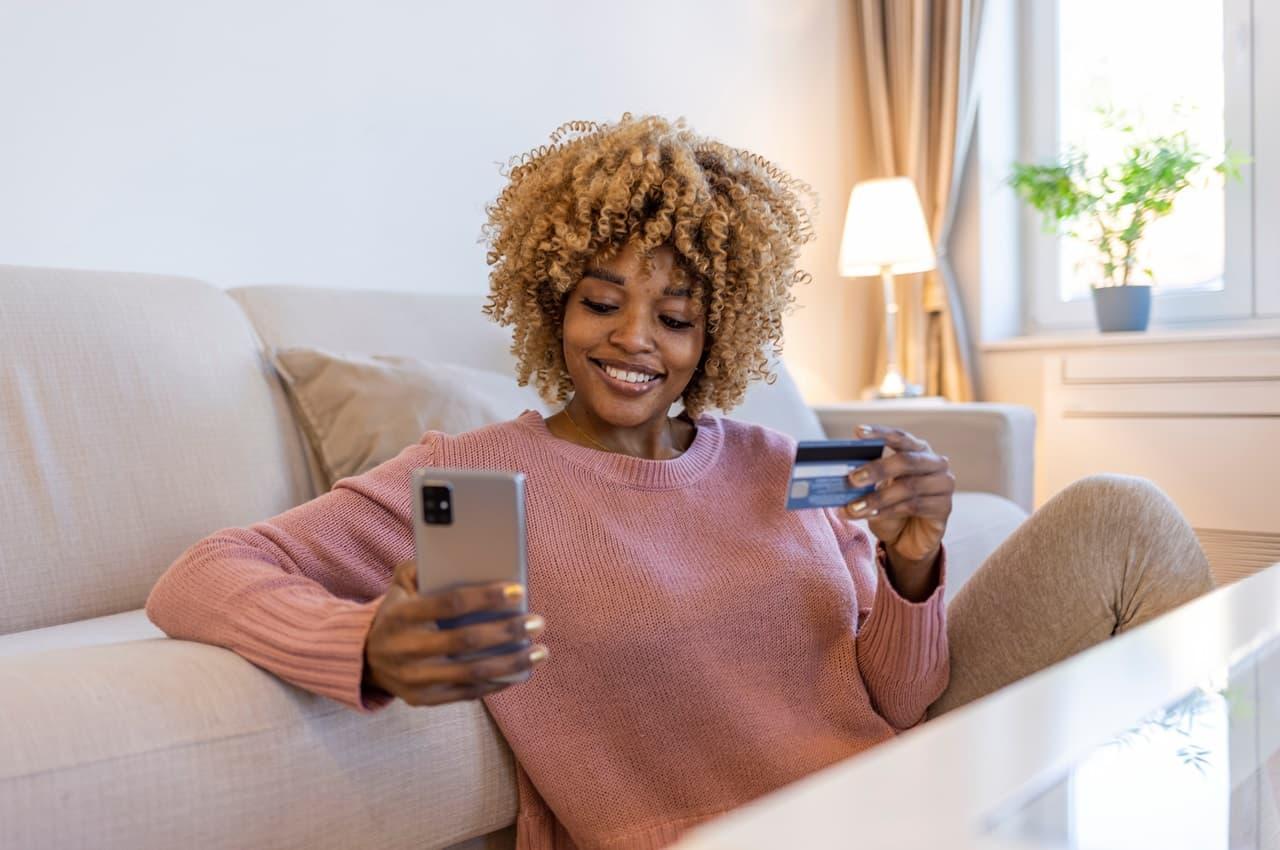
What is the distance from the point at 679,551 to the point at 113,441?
76 cm

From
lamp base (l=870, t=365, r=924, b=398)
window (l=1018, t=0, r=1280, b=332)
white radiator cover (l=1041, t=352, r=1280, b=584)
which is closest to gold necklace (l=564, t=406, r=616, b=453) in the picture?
lamp base (l=870, t=365, r=924, b=398)

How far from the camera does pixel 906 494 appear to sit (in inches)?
39.8

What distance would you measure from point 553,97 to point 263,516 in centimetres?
140

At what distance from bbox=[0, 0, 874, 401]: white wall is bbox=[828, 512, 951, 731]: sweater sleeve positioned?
1.36 meters

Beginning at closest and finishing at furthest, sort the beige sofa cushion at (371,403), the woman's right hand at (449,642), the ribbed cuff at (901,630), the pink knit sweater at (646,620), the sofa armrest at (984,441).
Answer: the woman's right hand at (449,642)
the pink knit sweater at (646,620)
the ribbed cuff at (901,630)
the beige sofa cushion at (371,403)
the sofa armrest at (984,441)

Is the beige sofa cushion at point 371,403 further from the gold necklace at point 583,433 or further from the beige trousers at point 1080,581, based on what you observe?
the beige trousers at point 1080,581

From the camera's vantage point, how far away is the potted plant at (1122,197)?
10.1 feet

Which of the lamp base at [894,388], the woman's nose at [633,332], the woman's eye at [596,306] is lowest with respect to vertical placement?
the lamp base at [894,388]

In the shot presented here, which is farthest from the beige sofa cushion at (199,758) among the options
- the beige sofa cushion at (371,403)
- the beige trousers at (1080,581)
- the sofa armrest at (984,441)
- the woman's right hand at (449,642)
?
the sofa armrest at (984,441)

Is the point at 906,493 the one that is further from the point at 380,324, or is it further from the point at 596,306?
the point at 380,324

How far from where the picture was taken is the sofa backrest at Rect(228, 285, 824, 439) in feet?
5.64

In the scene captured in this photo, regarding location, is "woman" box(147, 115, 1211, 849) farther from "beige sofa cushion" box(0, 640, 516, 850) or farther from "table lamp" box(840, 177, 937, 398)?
"table lamp" box(840, 177, 937, 398)

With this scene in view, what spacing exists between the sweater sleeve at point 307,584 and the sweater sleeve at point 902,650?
44 centimetres

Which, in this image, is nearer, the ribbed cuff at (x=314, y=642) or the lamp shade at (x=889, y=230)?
the ribbed cuff at (x=314, y=642)
